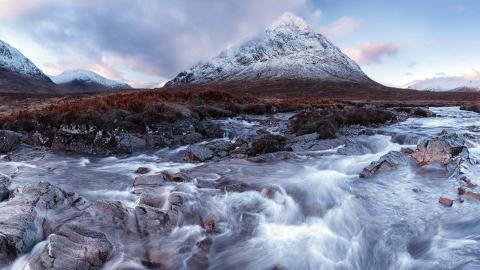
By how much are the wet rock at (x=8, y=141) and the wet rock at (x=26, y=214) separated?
306 inches

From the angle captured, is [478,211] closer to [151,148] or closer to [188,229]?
[188,229]

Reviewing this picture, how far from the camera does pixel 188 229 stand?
28.6ft

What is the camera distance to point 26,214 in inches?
322

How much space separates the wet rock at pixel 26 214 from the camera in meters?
7.37

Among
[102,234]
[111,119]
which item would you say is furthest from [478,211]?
[111,119]

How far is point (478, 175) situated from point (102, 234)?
10.7 meters

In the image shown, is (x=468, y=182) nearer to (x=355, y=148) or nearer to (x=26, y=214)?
(x=355, y=148)

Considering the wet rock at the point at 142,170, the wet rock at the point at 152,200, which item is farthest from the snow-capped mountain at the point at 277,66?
the wet rock at the point at 152,200

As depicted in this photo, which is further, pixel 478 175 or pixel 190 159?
pixel 190 159

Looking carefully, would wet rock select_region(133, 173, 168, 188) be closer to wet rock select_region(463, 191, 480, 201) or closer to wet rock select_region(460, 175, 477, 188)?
wet rock select_region(463, 191, 480, 201)

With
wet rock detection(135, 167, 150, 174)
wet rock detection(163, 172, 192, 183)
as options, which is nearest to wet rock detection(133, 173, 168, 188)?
wet rock detection(163, 172, 192, 183)

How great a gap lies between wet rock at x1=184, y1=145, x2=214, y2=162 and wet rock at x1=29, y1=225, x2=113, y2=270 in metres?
6.65

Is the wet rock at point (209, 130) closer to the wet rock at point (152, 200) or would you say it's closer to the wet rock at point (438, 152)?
the wet rock at point (438, 152)

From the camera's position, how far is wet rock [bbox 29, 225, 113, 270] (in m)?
6.73
